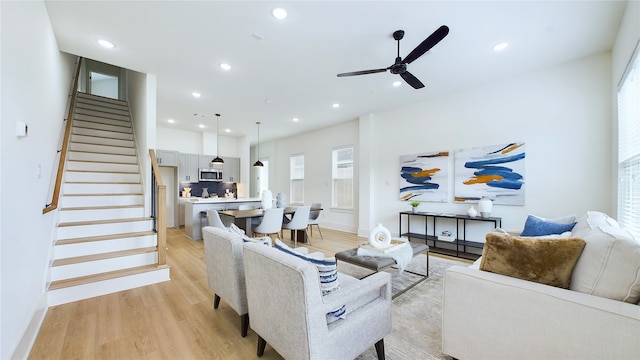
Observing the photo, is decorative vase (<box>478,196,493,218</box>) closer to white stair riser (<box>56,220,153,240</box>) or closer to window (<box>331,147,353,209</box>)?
window (<box>331,147,353,209</box>)

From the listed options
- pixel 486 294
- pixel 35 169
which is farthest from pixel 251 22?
pixel 486 294

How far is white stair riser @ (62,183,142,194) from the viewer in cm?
368

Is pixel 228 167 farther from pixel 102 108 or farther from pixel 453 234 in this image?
pixel 453 234

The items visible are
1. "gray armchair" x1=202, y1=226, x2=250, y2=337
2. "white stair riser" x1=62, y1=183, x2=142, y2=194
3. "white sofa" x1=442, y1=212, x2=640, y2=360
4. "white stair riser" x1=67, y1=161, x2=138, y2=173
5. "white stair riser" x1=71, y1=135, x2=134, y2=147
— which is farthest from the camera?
"white stair riser" x1=71, y1=135, x2=134, y2=147

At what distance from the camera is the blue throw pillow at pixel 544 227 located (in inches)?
93.4

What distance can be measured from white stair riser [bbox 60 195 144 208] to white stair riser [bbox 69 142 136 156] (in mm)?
1286

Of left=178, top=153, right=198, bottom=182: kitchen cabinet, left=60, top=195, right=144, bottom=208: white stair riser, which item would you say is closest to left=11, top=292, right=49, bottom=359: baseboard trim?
left=60, top=195, right=144, bottom=208: white stair riser

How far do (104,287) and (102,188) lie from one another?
1.85 metres

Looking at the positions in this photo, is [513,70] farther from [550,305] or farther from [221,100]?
[221,100]

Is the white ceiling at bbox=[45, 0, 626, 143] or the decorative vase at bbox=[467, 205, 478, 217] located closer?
the white ceiling at bbox=[45, 0, 626, 143]

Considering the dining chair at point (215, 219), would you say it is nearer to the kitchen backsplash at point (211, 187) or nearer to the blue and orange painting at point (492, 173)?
the blue and orange painting at point (492, 173)

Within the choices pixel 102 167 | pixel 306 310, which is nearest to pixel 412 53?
pixel 306 310

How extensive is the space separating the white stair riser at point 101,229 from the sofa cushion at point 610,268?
4.59 m

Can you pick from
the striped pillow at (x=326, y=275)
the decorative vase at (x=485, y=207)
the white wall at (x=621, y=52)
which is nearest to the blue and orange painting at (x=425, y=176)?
the decorative vase at (x=485, y=207)
